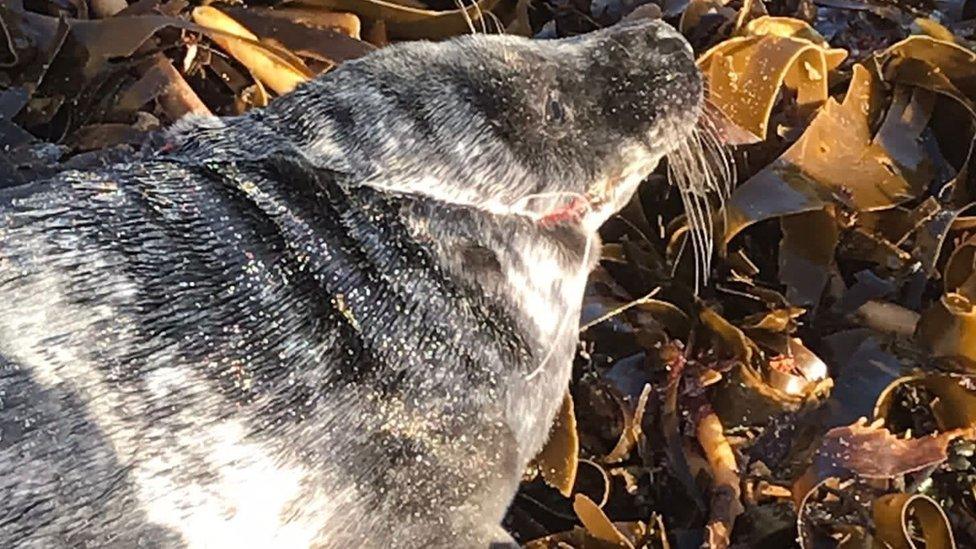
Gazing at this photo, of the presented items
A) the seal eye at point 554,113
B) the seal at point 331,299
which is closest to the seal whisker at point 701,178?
the seal at point 331,299

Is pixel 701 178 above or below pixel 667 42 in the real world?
below

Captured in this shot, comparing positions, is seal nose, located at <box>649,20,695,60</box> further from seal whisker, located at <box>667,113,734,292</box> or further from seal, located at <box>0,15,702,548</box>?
seal whisker, located at <box>667,113,734,292</box>

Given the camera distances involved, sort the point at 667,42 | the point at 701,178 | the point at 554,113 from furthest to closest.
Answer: the point at 701,178 < the point at 667,42 < the point at 554,113

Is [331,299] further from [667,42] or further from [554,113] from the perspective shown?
[667,42]

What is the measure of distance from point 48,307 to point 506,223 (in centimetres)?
70

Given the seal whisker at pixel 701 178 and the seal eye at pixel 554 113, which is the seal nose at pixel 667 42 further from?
the seal eye at pixel 554 113

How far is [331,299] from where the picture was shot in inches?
77.2

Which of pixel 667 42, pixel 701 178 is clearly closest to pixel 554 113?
pixel 667 42

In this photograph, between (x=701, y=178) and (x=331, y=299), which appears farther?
Answer: (x=701, y=178)

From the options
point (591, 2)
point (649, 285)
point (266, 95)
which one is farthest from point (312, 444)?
point (591, 2)

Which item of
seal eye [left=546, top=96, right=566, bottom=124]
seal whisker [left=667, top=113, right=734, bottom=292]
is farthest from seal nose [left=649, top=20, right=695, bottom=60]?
seal eye [left=546, top=96, right=566, bottom=124]

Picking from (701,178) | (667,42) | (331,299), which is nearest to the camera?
(331,299)

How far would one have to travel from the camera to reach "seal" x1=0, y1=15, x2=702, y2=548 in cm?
179

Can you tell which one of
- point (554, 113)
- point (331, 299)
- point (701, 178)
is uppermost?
point (554, 113)
